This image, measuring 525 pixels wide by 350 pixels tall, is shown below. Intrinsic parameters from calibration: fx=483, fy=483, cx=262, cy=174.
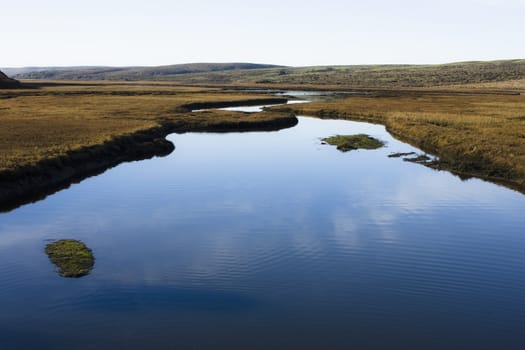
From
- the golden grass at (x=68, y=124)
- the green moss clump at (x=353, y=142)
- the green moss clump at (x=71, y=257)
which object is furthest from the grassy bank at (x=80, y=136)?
the green moss clump at (x=353, y=142)

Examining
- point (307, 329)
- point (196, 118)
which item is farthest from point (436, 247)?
point (196, 118)

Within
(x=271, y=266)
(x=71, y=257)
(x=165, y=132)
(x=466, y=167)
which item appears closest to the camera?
(x=271, y=266)

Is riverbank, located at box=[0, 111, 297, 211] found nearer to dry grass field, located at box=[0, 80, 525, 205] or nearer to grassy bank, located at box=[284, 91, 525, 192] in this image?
dry grass field, located at box=[0, 80, 525, 205]

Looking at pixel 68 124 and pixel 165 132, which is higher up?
pixel 68 124

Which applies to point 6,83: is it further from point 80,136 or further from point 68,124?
point 80,136

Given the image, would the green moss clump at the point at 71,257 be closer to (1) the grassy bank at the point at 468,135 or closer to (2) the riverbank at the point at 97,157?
(2) the riverbank at the point at 97,157

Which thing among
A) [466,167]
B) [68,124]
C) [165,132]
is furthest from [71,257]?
[165,132]
